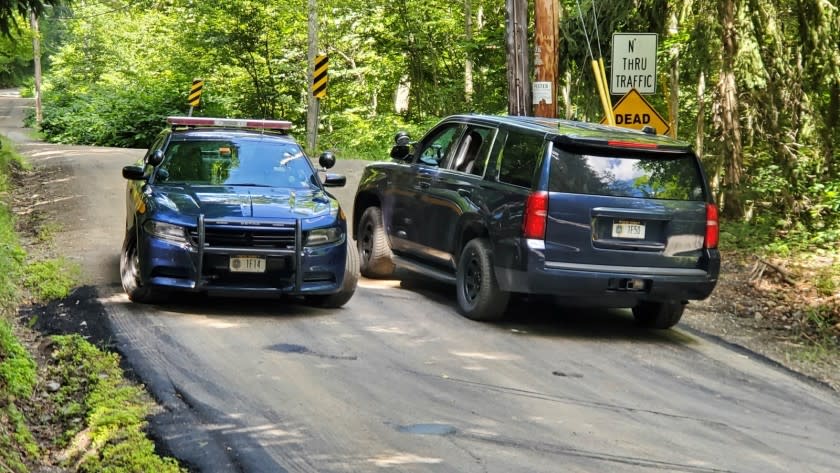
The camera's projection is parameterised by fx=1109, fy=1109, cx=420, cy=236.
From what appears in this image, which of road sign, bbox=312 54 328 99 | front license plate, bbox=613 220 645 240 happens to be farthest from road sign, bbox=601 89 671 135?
road sign, bbox=312 54 328 99

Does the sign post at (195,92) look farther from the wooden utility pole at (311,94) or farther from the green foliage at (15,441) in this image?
the green foliage at (15,441)

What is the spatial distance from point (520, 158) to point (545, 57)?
5.38m

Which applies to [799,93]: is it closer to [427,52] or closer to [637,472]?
[637,472]

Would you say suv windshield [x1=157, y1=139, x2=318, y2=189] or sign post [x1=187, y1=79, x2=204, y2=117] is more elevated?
sign post [x1=187, y1=79, x2=204, y2=117]

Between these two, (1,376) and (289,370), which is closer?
(1,376)

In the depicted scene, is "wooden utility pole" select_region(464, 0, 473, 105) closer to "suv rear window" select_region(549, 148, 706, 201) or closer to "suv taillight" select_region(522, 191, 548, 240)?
"suv rear window" select_region(549, 148, 706, 201)

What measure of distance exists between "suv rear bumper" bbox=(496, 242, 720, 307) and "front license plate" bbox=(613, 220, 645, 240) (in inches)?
10.7

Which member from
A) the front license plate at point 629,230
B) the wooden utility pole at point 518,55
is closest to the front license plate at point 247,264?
the front license plate at point 629,230

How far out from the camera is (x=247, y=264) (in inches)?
377

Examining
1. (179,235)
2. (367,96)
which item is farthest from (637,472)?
(367,96)

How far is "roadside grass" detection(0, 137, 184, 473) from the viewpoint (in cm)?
606

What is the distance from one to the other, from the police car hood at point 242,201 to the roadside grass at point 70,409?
164cm

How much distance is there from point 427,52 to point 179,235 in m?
34.3

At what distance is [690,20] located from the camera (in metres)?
20.6
